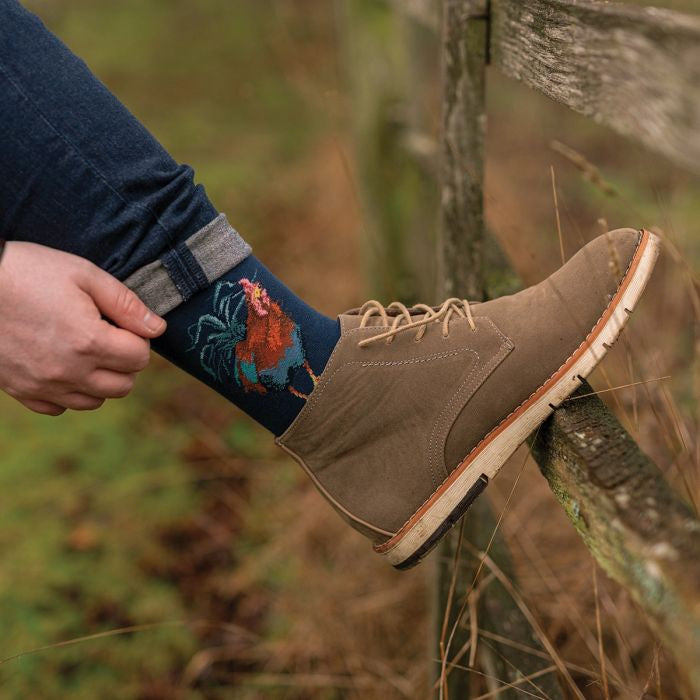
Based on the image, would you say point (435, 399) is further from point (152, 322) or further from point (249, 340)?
point (152, 322)

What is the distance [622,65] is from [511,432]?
446 mm

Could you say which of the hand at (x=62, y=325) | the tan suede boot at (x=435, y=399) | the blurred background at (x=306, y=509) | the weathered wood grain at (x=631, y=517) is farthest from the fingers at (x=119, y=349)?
the weathered wood grain at (x=631, y=517)

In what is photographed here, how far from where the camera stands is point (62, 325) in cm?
84

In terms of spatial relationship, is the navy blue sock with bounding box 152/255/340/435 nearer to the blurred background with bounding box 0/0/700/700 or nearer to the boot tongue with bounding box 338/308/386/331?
the boot tongue with bounding box 338/308/386/331

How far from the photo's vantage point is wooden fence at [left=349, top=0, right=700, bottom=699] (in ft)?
1.92

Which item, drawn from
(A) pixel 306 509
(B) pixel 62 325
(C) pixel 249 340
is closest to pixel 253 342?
(C) pixel 249 340

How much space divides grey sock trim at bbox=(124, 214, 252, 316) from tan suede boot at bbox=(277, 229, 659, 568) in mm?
187

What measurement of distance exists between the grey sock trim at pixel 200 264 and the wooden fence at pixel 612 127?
416mm

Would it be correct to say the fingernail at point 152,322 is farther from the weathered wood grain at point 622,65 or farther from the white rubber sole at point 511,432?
the weathered wood grain at point 622,65

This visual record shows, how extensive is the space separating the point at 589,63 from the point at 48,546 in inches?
66.9

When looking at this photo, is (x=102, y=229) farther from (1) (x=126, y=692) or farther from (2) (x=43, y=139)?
(1) (x=126, y=692)

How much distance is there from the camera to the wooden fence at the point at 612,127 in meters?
0.59

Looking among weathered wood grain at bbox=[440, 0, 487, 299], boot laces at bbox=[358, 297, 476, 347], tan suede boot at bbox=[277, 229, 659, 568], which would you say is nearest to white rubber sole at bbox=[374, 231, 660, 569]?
tan suede boot at bbox=[277, 229, 659, 568]

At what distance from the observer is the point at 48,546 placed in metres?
1.89
